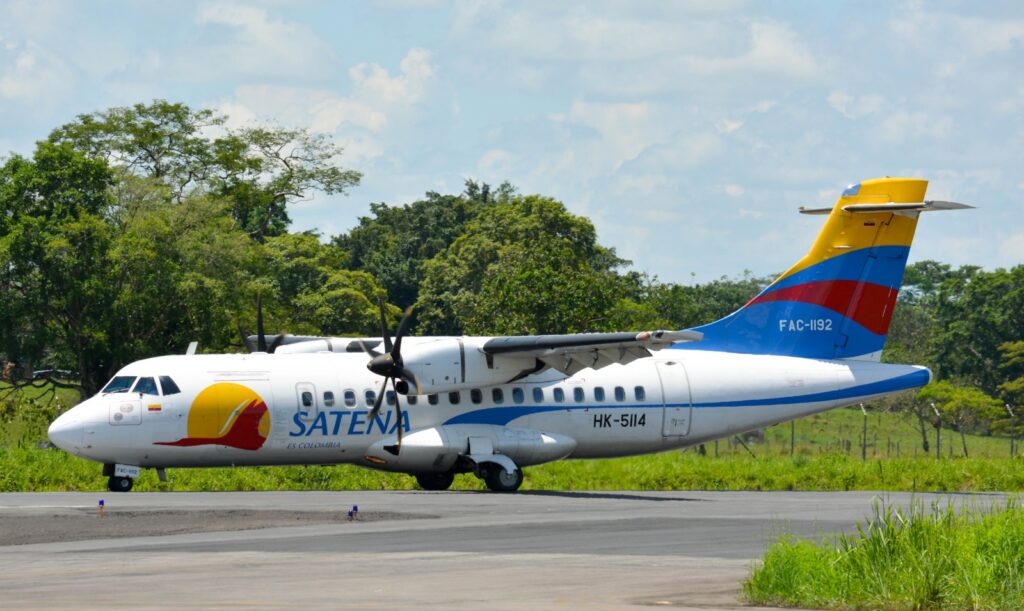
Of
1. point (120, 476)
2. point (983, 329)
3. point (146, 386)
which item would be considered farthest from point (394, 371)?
point (983, 329)

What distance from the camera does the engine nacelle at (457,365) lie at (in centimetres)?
2898

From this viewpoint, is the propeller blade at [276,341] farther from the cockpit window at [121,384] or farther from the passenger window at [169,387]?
the cockpit window at [121,384]

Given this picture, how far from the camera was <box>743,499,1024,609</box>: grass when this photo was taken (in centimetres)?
1336

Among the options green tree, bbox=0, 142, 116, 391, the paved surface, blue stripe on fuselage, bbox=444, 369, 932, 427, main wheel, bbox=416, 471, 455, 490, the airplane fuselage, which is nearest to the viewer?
the paved surface

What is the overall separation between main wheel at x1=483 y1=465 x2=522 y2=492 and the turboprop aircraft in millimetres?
29

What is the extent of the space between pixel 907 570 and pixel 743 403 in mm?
18215

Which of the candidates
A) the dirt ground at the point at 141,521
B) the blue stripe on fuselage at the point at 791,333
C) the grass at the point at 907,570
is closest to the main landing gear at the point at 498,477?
the blue stripe on fuselage at the point at 791,333

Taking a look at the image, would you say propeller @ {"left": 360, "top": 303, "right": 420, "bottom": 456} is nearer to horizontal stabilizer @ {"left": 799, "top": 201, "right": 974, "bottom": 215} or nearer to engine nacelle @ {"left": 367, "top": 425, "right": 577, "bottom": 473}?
engine nacelle @ {"left": 367, "top": 425, "right": 577, "bottom": 473}

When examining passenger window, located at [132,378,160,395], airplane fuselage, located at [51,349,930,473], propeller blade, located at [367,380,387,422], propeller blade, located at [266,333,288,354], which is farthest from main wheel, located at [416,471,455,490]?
passenger window, located at [132,378,160,395]

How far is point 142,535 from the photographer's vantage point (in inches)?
801

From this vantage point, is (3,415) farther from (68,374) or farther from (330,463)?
(330,463)

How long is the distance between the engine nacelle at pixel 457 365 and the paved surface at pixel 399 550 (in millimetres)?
2296

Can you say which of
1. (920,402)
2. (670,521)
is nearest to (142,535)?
(670,521)

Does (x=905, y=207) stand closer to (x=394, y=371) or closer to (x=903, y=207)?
(x=903, y=207)
